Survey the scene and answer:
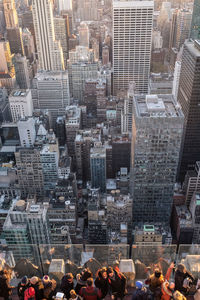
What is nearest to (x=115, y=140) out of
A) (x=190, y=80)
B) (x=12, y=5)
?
(x=190, y=80)

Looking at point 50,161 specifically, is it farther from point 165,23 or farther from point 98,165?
point 165,23

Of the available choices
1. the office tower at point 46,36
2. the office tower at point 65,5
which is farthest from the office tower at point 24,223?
the office tower at point 65,5

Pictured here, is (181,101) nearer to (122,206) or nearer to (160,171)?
(160,171)

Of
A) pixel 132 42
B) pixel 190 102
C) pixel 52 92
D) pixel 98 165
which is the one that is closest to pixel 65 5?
pixel 132 42

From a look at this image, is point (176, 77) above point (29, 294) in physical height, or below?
below

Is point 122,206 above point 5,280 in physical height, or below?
below

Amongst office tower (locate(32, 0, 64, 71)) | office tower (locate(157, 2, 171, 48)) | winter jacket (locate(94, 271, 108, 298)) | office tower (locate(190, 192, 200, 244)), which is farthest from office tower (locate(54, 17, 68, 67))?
winter jacket (locate(94, 271, 108, 298))
